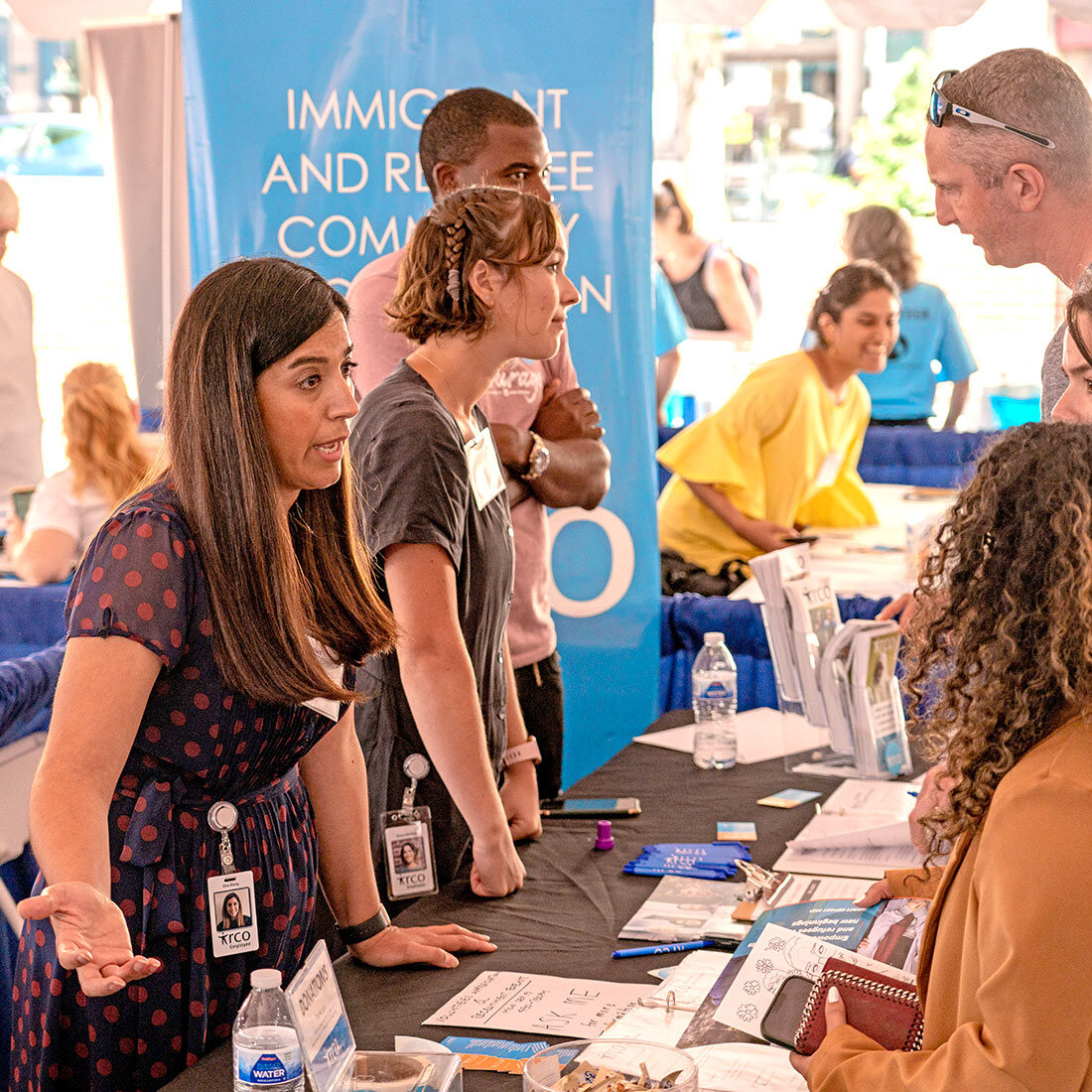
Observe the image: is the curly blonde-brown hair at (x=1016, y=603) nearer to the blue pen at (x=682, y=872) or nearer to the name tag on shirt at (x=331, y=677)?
the name tag on shirt at (x=331, y=677)

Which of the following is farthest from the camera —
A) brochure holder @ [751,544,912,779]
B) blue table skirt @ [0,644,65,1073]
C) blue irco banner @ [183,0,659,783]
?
blue irco banner @ [183,0,659,783]

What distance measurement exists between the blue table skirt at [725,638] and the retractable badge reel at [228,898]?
205 centimetres

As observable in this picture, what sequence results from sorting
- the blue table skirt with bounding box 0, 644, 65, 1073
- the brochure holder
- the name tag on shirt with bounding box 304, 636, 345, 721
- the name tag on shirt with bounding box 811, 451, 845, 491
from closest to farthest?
the name tag on shirt with bounding box 304, 636, 345, 721 → the brochure holder → the blue table skirt with bounding box 0, 644, 65, 1073 → the name tag on shirt with bounding box 811, 451, 845, 491

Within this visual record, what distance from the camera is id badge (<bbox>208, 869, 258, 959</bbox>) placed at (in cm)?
141

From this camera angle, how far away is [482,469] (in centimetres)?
183

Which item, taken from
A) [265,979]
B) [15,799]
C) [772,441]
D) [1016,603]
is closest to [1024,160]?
[1016,603]

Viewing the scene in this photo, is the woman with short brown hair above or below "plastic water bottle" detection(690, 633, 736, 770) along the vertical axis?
above

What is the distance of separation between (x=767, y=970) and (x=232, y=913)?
0.55 meters

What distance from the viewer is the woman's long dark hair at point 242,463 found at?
52.4 inches

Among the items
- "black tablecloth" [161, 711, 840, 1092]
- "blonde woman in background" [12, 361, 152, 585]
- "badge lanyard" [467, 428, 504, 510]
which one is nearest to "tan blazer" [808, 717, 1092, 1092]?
"black tablecloth" [161, 711, 840, 1092]

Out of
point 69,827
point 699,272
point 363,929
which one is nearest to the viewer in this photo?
point 69,827

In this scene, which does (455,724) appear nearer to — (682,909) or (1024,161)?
(682,909)

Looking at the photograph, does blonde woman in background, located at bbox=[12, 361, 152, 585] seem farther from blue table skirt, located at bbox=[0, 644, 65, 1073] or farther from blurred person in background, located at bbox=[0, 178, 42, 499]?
blue table skirt, located at bbox=[0, 644, 65, 1073]

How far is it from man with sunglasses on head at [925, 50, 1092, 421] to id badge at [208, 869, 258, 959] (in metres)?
1.29
